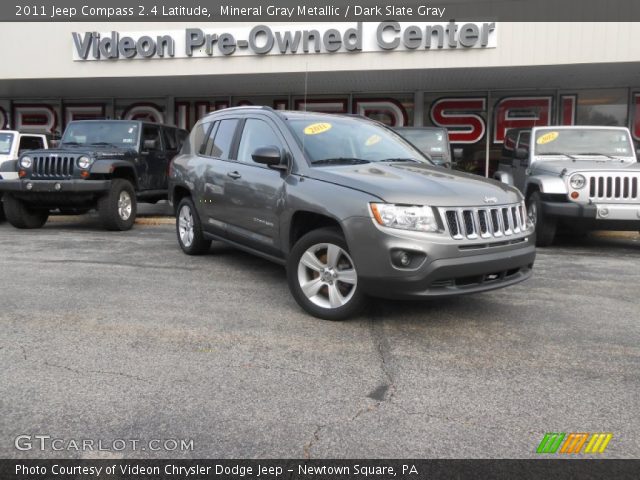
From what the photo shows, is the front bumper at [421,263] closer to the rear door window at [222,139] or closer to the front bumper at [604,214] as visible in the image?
the rear door window at [222,139]

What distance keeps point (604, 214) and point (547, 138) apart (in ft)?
7.09

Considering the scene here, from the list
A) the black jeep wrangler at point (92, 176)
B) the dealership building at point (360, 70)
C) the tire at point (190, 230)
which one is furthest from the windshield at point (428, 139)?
the black jeep wrangler at point (92, 176)

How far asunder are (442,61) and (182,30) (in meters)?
6.80

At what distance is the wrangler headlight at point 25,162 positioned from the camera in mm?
8875

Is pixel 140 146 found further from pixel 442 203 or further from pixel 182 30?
pixel 442 203

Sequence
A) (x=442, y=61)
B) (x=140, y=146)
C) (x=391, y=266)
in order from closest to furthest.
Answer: (x=391, y=266), (x=140, y=146), (x=442, y=61)

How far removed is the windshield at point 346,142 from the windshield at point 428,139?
4453 millimetres

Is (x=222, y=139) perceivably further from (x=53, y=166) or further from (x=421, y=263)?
(x=53, y=166)

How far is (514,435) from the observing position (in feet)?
8.52

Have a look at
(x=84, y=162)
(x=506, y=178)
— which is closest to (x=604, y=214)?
(x=506, y=178)

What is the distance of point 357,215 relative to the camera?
3910 mm

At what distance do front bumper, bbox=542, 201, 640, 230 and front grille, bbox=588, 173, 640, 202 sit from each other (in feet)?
0.36

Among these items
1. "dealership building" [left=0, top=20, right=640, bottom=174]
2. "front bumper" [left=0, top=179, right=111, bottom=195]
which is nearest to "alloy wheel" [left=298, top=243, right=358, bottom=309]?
"front bumper" [left=0, top=179, right=111, bottom=195]

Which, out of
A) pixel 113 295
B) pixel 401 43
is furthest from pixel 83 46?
pixel 113 295
